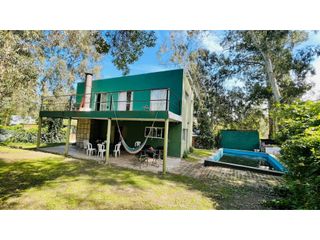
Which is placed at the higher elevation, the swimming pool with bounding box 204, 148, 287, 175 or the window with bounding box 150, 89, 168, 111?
the window with bounding box 150, 89, 168, 111

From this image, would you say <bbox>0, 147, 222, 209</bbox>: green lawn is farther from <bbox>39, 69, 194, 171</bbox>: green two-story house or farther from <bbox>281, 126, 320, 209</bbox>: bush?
<bbox>39, 69, 194, 171</bbox>: green two-story house

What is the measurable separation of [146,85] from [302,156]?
9.33 m

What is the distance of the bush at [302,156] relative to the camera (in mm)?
3090

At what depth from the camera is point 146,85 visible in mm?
11531

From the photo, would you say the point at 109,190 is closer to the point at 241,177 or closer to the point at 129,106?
the point at 241,177

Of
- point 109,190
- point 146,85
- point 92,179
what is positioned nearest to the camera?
point 109,190

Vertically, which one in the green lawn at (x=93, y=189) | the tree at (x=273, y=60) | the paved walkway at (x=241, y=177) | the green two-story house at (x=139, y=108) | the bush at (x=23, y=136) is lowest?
the green lawn at (x=93, y=189)

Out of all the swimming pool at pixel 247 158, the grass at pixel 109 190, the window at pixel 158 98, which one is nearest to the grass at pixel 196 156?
the swimming pool at pixel 247 158

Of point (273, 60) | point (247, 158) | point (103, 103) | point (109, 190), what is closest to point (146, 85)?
point (103, 103)

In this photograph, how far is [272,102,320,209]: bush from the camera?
10.1 ft

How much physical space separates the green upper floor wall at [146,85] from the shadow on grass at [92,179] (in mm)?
4362

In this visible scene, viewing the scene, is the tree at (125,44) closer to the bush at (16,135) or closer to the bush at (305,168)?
the bush at (305,168)

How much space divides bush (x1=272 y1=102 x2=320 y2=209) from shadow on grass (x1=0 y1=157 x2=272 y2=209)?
132 cm

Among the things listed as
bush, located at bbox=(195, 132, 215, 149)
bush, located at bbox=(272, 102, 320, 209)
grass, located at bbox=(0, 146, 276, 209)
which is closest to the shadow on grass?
grass, located at bbox=(0, 146, 276, 209)
